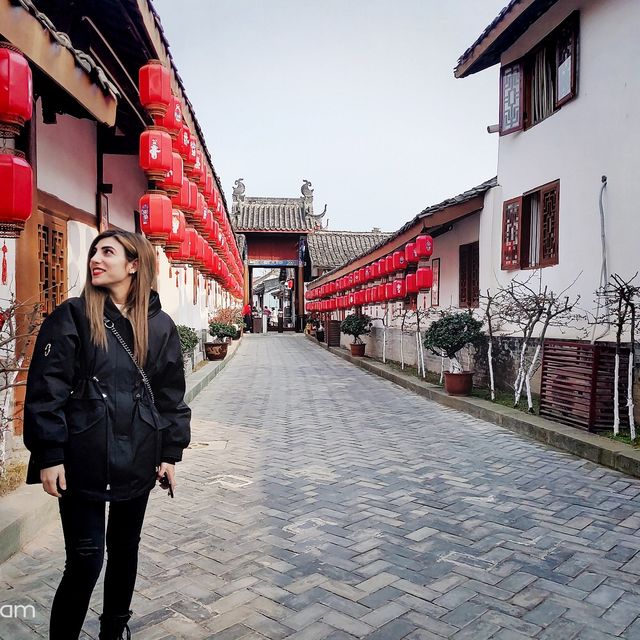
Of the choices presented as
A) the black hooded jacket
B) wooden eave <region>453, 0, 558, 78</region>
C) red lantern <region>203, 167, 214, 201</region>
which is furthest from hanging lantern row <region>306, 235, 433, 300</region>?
the black hooded jacket

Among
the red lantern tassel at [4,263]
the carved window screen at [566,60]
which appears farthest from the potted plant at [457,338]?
the red lantern tassel at [4,263]

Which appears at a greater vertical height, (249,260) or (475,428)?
(249,260)

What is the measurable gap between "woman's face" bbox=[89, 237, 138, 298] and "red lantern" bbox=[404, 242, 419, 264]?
10.0 m

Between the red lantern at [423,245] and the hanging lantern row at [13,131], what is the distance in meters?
8.69

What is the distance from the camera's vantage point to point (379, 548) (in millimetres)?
3787

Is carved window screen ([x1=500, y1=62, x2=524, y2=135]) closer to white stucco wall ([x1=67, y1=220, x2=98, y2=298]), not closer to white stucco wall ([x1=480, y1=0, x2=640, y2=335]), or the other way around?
white stucco wall ([x1=480, y1=0, x2=640, y2=335])

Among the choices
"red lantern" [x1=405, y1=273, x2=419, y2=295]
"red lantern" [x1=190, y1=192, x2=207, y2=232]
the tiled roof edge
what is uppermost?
the tiled roof edge

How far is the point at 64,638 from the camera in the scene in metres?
2.30

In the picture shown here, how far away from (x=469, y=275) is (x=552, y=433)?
20.0 feet

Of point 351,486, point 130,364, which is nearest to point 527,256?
point 351,486

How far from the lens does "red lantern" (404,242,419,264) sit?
12156mm

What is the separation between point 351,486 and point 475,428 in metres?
3.34

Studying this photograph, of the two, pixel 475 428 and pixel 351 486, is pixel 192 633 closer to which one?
pixel 351 486

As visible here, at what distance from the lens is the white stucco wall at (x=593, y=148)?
23.8 ft
